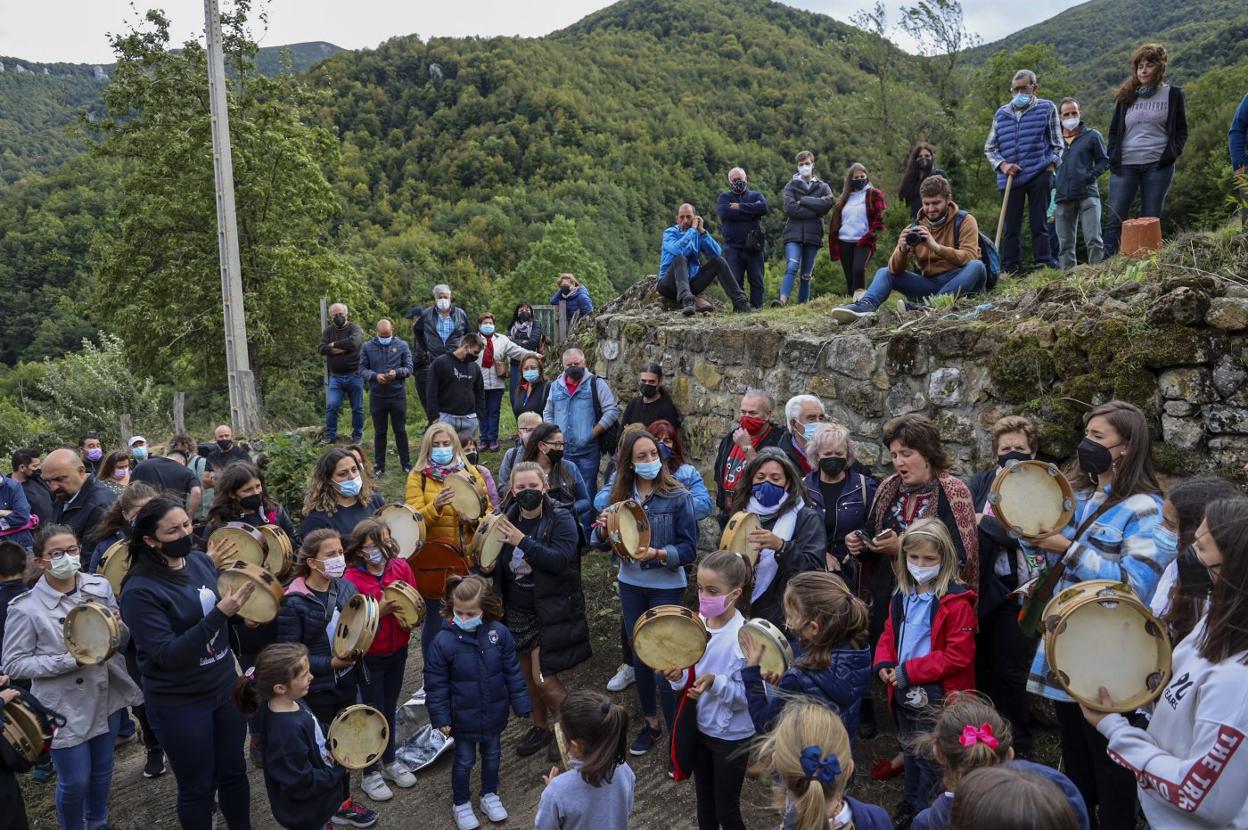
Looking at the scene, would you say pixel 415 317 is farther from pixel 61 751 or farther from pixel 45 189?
pixel 45 189

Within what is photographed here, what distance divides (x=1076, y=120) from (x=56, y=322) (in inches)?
1824

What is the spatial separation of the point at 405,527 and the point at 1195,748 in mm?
4357

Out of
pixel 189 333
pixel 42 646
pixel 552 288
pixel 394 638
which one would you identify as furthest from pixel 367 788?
pixel 552 288

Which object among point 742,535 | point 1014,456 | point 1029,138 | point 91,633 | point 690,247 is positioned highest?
point 1029,138

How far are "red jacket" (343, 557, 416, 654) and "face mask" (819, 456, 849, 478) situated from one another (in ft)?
8.68

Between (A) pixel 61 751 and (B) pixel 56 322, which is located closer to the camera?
(A) pixel 61 751

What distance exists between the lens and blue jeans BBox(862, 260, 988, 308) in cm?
653

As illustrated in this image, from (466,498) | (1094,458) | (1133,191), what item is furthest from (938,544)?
(1133,191)

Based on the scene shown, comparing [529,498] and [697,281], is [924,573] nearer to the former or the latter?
[529,498]

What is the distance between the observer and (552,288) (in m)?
34.8

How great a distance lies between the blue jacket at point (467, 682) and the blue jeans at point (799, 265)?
20.6 feet

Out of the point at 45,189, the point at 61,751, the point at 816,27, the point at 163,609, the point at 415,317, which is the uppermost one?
the point at 816,27

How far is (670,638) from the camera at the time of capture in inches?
142

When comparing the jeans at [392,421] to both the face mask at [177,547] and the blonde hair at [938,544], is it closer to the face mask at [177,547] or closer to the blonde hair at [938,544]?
the face mask at [177,547]
